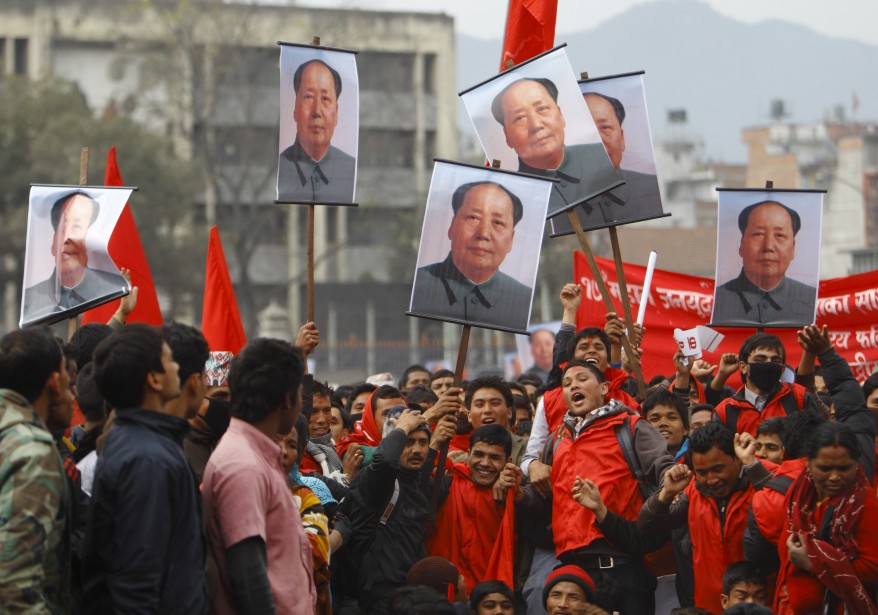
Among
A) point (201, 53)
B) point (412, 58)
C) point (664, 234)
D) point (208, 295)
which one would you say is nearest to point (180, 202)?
point (201, 53)

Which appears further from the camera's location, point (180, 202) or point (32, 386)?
point (180, 202)

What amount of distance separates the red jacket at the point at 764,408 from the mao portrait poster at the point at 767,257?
1053 millimetres

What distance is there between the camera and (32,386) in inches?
169

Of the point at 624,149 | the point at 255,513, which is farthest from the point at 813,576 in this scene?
the point at 624,149

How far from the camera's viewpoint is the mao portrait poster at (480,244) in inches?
274

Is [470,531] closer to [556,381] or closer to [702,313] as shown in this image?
[556,381]

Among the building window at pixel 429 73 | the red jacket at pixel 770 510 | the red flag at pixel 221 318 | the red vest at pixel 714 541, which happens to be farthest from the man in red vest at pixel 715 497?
the building window at pixel 429 73

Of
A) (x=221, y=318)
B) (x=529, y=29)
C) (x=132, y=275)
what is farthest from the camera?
(x=529, y=29)

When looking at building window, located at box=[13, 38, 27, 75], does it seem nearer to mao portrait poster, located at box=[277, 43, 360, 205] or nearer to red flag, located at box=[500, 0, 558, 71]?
red flag, located at box=[500, 0, 558, 71]

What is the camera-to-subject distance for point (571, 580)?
6219mm

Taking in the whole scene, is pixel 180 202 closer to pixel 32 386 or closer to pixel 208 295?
pixel 208 295

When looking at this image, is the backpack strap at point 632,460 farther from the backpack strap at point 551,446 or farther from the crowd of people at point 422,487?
the backpack strap at point 551,446

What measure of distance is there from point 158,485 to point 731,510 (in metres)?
3.03

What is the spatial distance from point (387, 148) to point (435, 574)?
123 ft
